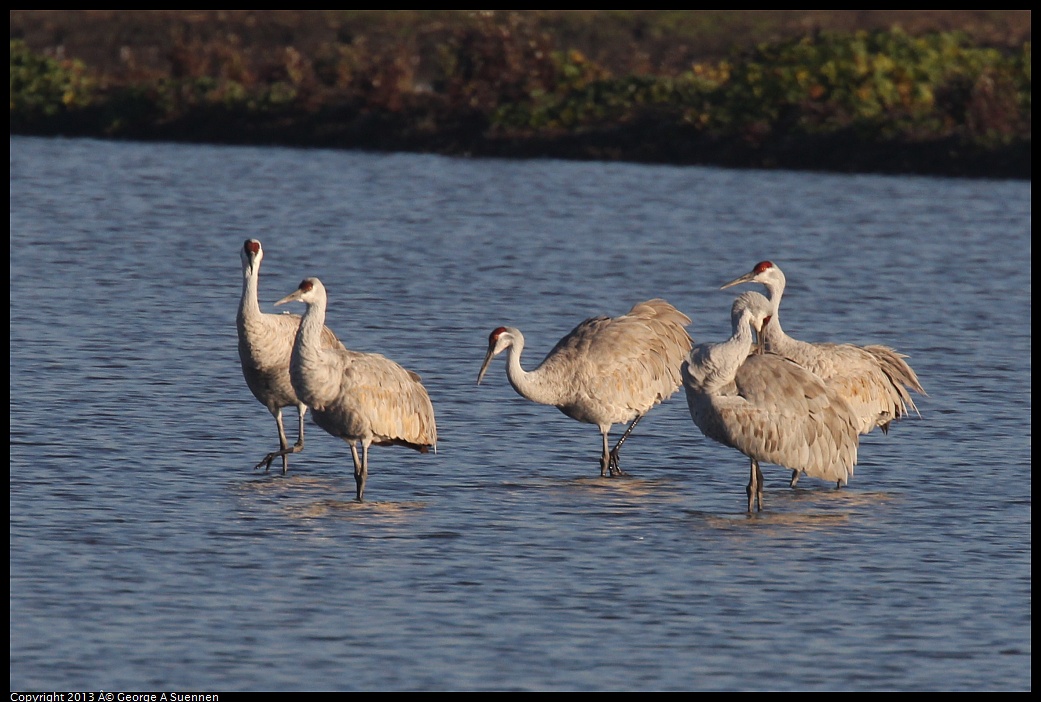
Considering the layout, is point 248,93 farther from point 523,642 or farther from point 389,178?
point 523,642

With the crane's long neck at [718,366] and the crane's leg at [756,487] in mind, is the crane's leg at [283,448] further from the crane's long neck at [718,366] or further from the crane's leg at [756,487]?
the crane's leg at [756,487]

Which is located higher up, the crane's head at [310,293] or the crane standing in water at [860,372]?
the crane's head at [310,293]

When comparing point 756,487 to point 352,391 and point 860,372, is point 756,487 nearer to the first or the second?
point 860,372

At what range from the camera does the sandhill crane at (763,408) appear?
1248cm

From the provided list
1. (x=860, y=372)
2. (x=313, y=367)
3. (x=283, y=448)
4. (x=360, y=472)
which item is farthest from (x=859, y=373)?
(x=283, y=448)

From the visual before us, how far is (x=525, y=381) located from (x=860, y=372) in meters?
2.48

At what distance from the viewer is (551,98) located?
38406 mm

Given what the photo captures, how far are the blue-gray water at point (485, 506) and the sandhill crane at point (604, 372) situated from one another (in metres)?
0.45

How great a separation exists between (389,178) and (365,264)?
1010 cm

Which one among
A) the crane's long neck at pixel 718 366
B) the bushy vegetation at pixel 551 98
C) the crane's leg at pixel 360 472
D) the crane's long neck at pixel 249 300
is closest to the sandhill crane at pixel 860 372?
the crane's long neck at pixel 718 366

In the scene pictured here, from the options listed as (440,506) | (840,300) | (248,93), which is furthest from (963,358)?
(248,93)

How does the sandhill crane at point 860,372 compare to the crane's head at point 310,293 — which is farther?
the sandhill crane at point 860,372

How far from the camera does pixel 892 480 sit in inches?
547

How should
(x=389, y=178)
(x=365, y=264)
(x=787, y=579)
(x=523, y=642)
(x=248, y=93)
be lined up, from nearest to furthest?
(x=523, y=642), (x=787, y=579), (x=365, y=264), (x=389, y=178), (x=248, y=93)
